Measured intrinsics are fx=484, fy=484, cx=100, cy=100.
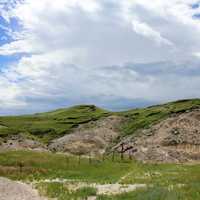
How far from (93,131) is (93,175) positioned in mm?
58569

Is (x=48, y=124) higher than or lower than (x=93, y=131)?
higher

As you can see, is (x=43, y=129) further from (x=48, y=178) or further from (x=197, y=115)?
(x=48, y=178)

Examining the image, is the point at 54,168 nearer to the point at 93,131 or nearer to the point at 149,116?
the point at 93,131

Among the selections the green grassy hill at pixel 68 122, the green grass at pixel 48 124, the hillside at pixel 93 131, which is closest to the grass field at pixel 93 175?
the hillside at pixel 93 131

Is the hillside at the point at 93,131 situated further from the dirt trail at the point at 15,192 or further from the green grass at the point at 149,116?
the dirt trail at the point at 15,192

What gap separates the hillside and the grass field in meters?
22.3

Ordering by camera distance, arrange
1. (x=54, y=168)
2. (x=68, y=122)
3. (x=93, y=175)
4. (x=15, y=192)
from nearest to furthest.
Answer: (x=15, y=192) → (x=93, y=175) → (x=54, y=168) → (x=68, y=122)

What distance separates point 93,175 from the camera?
63.3 metres

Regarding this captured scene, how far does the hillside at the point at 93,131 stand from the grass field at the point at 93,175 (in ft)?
73.1

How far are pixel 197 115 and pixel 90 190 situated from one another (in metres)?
71.3

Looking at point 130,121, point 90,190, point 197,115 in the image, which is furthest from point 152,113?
point 90,190

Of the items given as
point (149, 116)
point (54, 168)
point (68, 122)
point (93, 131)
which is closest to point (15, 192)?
point (54, 168)

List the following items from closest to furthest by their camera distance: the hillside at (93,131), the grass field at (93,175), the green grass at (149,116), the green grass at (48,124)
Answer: the grass field at (93,175) → the hillside at (93,131) → the green grass at (149,116) → the green grass at (48,124)

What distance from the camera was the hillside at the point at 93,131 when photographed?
10757cm
